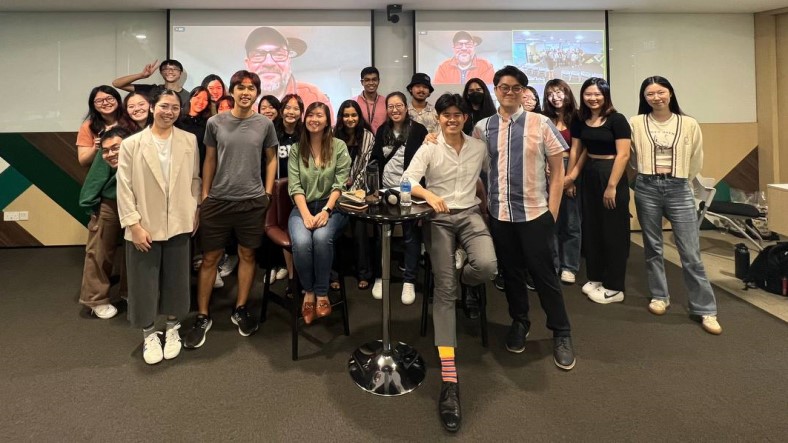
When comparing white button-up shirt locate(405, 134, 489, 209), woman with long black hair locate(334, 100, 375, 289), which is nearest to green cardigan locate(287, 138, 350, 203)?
woman with long black hair locate(334, 100, 375, 289)

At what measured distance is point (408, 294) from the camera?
10.0 ft

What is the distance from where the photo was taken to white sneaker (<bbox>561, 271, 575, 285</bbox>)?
3420 millimetres

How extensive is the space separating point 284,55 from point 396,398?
404 cm

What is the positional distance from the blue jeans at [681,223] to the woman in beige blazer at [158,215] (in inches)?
110

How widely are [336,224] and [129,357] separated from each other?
1.36 m

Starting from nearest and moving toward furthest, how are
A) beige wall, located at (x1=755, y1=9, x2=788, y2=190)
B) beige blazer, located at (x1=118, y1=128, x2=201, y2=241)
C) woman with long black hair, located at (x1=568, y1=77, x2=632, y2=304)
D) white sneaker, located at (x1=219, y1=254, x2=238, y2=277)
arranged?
beige blazer, located at (x1=118, y1=128, x2=201, y2=241) < woman with long black hair, located at (x1=568, y1=77, x2=632, y2=304) < white sneaker, located at (x1=219, y1=254, x2=238, y2=277) < beige wall, located at (x1=755, y1=9, x2=788, y2=190)

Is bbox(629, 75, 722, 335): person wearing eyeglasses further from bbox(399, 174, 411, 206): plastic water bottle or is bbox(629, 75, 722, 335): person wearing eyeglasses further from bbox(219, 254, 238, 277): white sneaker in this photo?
bbox(219, 254, 238, 277): white sneaker

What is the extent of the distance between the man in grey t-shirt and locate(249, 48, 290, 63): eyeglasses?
8.24ft

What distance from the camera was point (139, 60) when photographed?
4.70 metres

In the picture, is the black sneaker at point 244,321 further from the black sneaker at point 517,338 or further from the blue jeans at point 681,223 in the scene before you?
the blue jeans at point 681,223

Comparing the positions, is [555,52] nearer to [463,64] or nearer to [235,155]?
[463,64]

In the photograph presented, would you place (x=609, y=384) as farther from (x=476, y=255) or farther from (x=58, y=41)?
(x=58, y=41)

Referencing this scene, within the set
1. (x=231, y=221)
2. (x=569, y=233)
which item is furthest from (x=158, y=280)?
(x=569, y=233)

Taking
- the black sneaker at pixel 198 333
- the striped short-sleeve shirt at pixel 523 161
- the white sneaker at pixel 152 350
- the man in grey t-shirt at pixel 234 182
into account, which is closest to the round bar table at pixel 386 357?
the striped short-sleeve shirt at pixel 523 161
